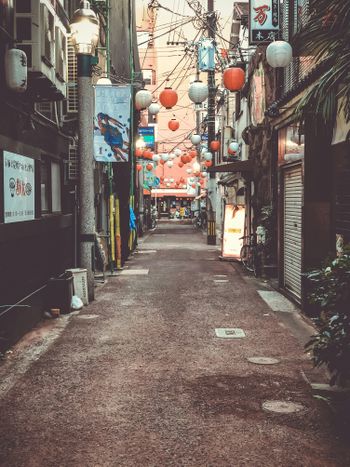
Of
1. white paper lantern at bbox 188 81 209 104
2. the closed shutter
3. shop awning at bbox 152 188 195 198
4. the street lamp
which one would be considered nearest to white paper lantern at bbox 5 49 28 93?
the street lamp

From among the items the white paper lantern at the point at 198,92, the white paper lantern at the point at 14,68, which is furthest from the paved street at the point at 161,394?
the white paper lantern at the point at 198,92

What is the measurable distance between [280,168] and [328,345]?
10112mm

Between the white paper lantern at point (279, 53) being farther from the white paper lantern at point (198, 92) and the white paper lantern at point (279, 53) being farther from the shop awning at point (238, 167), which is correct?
the shop awning at point (238, 167)

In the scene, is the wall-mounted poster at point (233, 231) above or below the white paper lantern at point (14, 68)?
below

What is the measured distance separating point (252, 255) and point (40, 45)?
12773 mm

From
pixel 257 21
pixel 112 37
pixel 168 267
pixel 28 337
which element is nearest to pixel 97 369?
pixel 28 337

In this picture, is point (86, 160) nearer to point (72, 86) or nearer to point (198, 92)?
point (72, 86)

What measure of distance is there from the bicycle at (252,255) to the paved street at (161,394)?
588 cm

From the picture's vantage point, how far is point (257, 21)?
47.7 feet

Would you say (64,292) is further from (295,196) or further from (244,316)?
(295,196)

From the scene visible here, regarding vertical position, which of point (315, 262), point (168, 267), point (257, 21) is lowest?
point (168, 267)

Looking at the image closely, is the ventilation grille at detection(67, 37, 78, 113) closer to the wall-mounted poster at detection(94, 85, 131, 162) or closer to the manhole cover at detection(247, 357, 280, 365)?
the wall-mounted poster at detection(94, 85, 131, 162)

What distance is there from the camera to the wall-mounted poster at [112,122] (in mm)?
15023

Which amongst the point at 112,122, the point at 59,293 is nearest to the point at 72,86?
the point at 112,122
